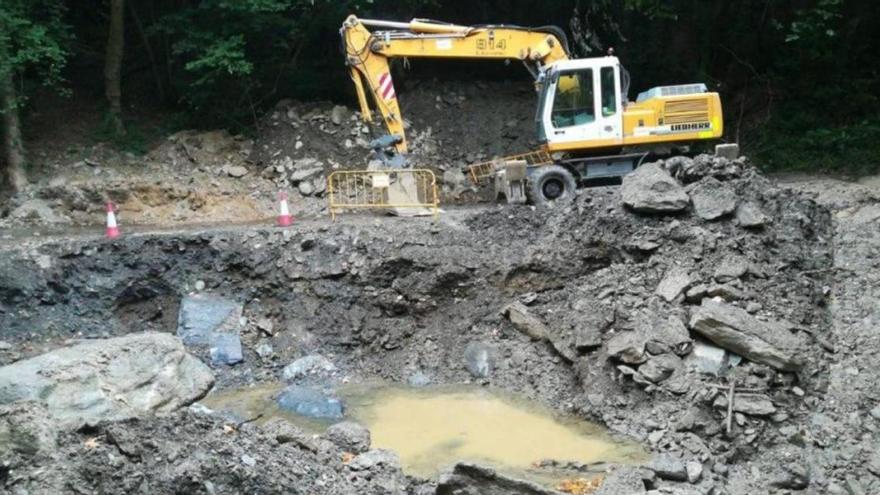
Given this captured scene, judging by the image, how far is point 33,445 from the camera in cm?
602

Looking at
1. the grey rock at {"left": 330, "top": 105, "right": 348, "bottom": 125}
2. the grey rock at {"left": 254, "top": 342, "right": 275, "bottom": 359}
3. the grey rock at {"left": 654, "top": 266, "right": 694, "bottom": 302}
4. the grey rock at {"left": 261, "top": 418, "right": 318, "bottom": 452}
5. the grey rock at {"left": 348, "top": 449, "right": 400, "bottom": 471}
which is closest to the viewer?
the grey rock at {"left": 348, "top": 449, "right": 400, "bottom": 471}

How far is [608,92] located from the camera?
11.9 metres

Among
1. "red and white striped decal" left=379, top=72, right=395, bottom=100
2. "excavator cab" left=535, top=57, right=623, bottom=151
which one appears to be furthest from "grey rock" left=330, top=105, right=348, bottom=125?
"excavator cab" left=535, top=57, right=623, bottom=151

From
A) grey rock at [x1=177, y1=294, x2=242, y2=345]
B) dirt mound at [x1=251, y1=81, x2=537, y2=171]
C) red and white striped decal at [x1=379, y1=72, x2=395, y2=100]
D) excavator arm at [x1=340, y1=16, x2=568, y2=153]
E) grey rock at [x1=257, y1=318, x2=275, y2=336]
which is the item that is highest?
excavator arm at [x1=340, y1=16, x2=568, y2=153]

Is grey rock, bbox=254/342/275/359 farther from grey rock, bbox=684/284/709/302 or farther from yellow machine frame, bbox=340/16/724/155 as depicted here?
grey rock, bbox=684/284/709/302

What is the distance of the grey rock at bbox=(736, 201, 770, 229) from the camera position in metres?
9.34

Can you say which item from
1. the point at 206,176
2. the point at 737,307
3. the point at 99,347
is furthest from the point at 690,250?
the point at 206,176

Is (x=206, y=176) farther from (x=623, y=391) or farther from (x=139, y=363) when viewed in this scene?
(x=623, y=391)

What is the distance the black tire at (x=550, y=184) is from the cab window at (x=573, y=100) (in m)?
0.70

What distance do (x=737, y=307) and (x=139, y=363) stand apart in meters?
5.88

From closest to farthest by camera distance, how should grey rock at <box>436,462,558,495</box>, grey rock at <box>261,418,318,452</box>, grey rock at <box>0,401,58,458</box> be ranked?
grey rock at <box>0,401,58,458</box> → grey rock at <box>436,462,558,495</box> → grey rock at <box>261,418,318,452</box>

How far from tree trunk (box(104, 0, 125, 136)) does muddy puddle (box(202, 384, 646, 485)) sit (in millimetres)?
7171

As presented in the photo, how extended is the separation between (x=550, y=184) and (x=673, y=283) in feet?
11.8

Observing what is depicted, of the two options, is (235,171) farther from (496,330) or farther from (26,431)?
(26,431)
